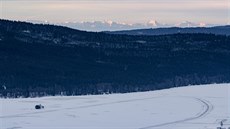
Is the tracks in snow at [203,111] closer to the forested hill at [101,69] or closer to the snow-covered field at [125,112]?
the snow-covered field at [125,112]

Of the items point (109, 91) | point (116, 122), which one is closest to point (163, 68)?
point (109, 91)

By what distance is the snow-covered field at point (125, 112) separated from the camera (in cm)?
7581

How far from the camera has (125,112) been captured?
289 feet

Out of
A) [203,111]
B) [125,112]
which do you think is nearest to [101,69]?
[125,112]

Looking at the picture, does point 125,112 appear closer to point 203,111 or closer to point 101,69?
point 203,111

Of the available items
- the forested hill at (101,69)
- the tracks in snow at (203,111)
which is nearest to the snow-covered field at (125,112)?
the tracks in snow at (203,111)

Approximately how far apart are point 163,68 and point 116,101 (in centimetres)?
7002

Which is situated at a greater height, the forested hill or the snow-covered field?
the forested hill

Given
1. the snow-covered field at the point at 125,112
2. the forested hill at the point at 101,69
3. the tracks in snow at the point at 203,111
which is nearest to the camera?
the snow-covered field at the point at 125,112

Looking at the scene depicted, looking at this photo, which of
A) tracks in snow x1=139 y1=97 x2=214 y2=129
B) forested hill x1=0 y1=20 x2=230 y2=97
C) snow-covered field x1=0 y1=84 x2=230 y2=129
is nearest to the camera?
snow-covered field x1=0 y1=84 x2=230 y2=129

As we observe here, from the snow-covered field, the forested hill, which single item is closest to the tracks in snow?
the snow-covered field

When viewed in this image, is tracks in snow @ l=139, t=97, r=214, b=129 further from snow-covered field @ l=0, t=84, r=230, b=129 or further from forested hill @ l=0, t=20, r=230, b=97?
forested hill @ l=0, t=20, r=230, b=97

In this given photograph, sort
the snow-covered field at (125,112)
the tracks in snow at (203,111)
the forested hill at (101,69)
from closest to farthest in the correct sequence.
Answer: the snow-covered field at (125,112) < the tracks in snow at (203,111) < the forested hill at (101,69)

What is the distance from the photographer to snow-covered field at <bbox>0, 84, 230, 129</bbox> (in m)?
75.8
